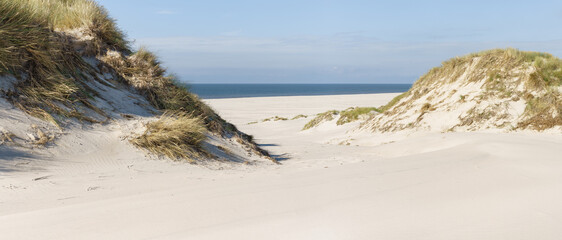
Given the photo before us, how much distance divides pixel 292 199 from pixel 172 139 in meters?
2.85

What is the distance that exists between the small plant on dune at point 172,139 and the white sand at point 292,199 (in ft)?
1.01

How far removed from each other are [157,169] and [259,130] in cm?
1208

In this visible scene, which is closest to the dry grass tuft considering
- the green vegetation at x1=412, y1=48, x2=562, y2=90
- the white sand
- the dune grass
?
the white sand

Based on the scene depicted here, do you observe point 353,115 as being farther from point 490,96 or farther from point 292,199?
point 292,199

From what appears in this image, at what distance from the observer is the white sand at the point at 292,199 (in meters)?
2.73

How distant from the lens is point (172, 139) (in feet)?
18.8

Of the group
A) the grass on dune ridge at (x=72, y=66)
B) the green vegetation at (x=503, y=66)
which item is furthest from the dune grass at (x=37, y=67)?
the green vegetation at (x=503, y=66)

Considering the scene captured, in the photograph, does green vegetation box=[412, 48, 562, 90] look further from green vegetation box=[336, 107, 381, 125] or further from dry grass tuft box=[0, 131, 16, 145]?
dry grass tuft box=[0, 131, 16, 145]

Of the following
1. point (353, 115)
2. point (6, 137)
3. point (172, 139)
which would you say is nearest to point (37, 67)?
point (6, 137)

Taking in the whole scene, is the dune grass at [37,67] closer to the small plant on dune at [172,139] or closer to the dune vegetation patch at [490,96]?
the small plant on dune at [172,139]

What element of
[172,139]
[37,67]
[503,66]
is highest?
[503,66]

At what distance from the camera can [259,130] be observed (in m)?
17.1

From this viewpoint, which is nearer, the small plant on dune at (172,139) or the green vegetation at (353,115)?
the small plant on dune at (172,139)

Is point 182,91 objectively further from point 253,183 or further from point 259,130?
point 259,130
